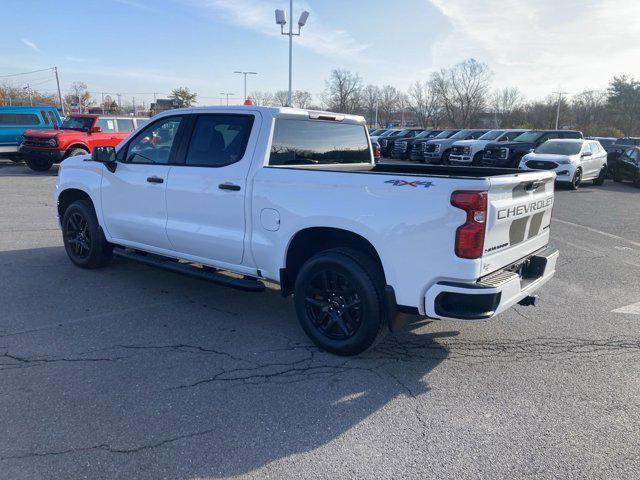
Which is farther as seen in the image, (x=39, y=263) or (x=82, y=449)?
(x=39, y=263)

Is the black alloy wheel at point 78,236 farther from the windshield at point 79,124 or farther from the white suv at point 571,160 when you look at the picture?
the white suv at point 571,160

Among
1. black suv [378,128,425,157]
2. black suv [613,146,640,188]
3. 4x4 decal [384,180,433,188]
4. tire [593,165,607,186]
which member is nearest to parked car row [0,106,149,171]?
black suv [378,128,425,157]

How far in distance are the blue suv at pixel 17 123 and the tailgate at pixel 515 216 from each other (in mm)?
19238

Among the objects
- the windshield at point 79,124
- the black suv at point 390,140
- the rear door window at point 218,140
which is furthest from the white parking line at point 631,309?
the black suv at point 390,140

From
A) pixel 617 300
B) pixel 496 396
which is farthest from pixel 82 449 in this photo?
pixel 617 300

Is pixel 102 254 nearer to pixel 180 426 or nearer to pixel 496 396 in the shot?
pixel 180 426

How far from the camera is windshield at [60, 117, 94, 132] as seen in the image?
17366mm

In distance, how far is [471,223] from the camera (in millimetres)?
3348

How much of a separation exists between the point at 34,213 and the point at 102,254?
16.7 ft

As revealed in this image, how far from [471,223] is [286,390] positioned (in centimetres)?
170

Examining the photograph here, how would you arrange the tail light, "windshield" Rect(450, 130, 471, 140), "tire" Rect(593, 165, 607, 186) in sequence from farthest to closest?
1. "windshield" Rect(450, 130, 471, 140)
2. "tire" Rect(593, 165, 607, 186)
3. the tail light

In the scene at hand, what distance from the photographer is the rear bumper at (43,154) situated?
16.2m

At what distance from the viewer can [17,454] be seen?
2834 mm

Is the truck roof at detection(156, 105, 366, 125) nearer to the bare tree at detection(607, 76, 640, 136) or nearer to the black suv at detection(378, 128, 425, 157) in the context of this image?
the black suv at detection(378, 128, 425, 157)
